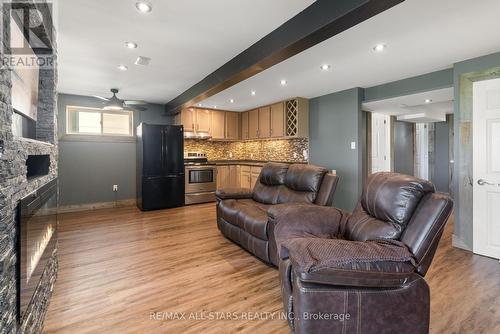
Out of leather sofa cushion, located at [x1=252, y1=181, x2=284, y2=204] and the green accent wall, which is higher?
the green accent wall

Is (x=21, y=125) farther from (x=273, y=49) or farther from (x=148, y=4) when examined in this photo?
(x=273, y=49)

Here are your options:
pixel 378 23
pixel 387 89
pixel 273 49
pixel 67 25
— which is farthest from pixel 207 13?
pixel 387 89

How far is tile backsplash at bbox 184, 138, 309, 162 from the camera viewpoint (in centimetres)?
571

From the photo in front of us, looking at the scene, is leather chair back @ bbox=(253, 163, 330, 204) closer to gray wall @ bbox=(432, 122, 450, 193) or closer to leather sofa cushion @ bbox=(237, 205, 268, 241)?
leather sofa cushion @ bbox=(237, 205, 268, 241)

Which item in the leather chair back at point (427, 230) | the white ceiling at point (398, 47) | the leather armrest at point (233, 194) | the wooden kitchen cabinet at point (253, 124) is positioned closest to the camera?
the leather chair back at point (427, 230)

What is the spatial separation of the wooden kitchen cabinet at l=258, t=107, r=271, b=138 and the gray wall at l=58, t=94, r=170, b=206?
255 cm

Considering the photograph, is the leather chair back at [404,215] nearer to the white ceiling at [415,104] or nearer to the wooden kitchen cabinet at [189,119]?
the white ceiling at [415,104]

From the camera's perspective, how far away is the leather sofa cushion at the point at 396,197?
5.29 feet

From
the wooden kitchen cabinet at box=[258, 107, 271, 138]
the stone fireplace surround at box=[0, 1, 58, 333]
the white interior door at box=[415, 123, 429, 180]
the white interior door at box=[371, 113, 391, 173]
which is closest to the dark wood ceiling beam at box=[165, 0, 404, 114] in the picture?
the stone fireplace surround at box=[0, 1, 58, 333]

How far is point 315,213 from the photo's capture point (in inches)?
85.5

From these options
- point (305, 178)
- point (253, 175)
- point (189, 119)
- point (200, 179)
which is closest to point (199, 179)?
point (200, 179)

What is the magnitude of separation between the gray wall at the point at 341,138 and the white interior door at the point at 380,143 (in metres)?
1.06

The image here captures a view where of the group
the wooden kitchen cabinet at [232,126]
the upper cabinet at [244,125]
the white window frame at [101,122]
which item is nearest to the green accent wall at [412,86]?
the upper cabinet at [244,125]

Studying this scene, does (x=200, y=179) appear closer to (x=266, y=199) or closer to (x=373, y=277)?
(x=266, y=199)
